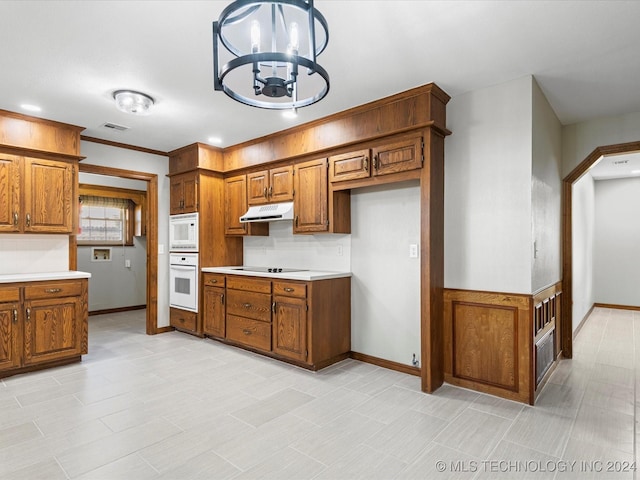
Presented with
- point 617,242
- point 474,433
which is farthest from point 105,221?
point 617,242

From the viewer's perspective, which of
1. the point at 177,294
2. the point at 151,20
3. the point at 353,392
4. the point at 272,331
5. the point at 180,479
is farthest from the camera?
the point at 177,294

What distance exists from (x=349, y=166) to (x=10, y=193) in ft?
11.0

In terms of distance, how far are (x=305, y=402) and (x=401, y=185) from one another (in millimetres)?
2125

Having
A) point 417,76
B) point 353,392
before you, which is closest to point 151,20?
point 417,76

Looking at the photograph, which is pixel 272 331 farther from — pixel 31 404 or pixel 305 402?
pixel 31 404

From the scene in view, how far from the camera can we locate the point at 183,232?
5.10 m

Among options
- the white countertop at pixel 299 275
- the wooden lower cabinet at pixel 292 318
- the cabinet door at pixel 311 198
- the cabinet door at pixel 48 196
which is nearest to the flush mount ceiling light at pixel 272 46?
the cabinet door at pixel 311 198

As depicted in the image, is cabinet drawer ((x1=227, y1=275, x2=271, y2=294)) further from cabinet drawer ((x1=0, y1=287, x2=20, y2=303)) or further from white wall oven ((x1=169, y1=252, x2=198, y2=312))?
cabinet drawer ((x1=0, y1=287, x2=20, y2=303))

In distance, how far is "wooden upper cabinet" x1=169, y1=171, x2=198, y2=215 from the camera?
194 inches

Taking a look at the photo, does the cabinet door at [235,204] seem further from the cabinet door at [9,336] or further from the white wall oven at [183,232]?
the cabinet door at [9,336]

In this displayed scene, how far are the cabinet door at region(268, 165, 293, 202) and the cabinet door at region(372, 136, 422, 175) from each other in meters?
1.16

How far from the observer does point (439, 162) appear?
324 cm

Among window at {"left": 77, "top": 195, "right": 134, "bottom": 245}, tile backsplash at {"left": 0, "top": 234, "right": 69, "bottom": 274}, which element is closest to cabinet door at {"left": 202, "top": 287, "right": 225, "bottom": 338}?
tile backsplash at {"left": 0, "top": 234, "right": 69, "bottom": 274}

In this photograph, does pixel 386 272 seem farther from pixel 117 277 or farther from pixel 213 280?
→ pixel 117 277
